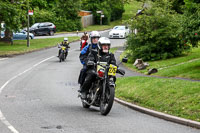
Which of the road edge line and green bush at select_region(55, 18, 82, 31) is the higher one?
green bush at select_region(55, 18, 82, 31)

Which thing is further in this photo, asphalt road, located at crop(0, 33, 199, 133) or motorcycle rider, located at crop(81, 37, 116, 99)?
motorcycle rider, located at crop(81, 37, 116, 99)

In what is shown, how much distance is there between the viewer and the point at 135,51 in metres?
29.1

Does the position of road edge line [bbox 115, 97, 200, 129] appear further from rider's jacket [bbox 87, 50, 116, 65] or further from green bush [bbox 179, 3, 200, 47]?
green bush [bbox 179, 3, 200, 47]

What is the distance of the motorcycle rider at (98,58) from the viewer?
10961mm

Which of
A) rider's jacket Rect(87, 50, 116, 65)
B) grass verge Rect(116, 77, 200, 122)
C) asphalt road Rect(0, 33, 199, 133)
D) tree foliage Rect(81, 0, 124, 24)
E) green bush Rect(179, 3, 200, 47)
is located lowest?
asphalt road Rect(0, 33, 199, 133)

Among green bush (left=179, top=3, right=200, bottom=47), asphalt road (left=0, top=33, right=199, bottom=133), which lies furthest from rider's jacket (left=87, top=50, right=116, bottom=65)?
green bush (left=179, top=3, right=200, bottom=47)

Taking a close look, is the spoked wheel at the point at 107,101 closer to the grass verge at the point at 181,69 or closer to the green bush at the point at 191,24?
the grass verge at the point at 181,69

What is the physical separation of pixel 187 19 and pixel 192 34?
2.70 feet

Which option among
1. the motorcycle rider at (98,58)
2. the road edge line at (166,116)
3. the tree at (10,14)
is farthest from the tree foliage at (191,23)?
the tree at (10,14)

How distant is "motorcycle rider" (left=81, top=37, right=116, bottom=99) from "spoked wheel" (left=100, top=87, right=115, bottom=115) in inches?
30.5

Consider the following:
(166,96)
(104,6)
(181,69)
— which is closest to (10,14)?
(181,69)

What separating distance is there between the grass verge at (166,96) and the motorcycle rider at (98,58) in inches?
66.5

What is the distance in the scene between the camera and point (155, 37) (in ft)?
93.3

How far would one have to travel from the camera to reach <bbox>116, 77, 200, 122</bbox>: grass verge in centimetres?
1064
